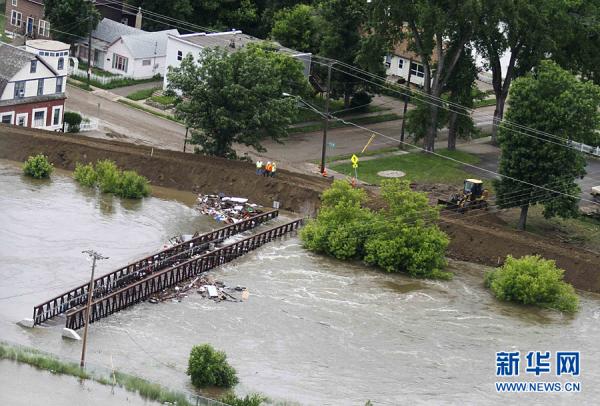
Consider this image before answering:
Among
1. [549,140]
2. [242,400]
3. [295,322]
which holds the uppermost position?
[549,140]

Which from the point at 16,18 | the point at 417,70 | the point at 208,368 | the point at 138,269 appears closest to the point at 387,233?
the point at 138,269

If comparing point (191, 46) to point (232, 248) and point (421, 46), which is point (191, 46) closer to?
point (421, 46)

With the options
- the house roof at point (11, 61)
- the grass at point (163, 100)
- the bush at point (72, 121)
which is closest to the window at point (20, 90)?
the house roof at point (11, 61)

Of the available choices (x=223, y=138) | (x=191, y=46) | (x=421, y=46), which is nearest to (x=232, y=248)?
(x=223, y=138)

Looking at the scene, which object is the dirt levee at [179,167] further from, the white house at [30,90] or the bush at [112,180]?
the white house at [30,90]

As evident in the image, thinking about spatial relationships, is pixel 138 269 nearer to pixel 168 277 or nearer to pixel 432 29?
pixel 168 277

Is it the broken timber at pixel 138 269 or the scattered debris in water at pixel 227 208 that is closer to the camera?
the broken timber at pixel 138 269

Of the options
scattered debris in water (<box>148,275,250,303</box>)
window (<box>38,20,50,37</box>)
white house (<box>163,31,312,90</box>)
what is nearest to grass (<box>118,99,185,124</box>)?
white house (<box>163,31,312,90</box>)
